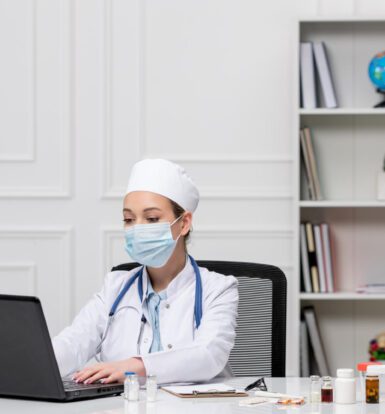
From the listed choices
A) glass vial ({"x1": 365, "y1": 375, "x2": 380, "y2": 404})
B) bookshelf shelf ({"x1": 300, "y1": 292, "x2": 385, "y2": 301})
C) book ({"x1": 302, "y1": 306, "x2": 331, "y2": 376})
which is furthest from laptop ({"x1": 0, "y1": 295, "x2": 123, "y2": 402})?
book ({"x1": 302, "y1": 306, "x2": 331, "y2": 376})

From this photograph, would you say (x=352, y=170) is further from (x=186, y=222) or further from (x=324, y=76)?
(x=186, y=222)

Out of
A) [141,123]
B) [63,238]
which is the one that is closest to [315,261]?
[141,123]

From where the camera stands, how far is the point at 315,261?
3832 mm

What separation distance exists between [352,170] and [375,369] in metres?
2.18

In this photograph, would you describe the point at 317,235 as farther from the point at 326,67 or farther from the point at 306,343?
the point at 326,67

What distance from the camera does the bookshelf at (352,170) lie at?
13.0 ft

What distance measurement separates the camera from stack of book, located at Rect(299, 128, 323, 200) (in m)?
3.83

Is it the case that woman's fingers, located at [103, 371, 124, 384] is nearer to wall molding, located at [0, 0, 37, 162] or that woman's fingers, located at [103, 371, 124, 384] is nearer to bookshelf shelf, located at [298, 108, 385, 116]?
bookshelf shelf, located at [298, 108, 385, 116]

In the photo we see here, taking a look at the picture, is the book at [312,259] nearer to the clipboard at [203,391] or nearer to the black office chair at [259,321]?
the black office chair at [259,321]

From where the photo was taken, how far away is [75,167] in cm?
401

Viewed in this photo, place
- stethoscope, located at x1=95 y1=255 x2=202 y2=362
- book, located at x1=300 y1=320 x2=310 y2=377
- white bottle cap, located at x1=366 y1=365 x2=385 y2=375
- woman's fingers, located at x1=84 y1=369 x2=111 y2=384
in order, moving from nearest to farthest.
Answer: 1. white bottle cap, located at x1=366 y1=365 x2=385 y2=375
2. woman's fingers, located at x1=84 y1=369 x2=111 y2=384
3. stethoscope, located at x1=95 y1=255 x2=202 y2=362
4. book, located at x1=300 y1=320 x2=310 y2=377

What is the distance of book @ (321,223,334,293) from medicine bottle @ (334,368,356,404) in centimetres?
201

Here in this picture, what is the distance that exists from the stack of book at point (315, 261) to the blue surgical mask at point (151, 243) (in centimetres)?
162

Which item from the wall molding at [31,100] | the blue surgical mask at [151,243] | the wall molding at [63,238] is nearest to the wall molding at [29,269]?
the wall molding at [63,238]
